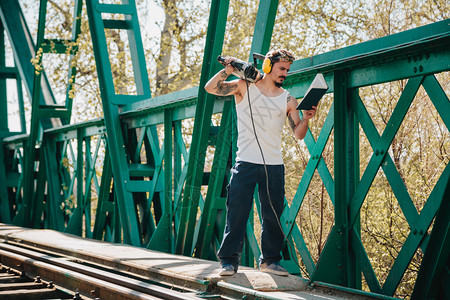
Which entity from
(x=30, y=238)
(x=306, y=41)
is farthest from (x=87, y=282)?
(x=306, y=41)

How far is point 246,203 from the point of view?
16.6 feet

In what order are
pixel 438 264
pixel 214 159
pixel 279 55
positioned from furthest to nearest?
pixel 214 159 → pixel 279 55 → pixel 438 264

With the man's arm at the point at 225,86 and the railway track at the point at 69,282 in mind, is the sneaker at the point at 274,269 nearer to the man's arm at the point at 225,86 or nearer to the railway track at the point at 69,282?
the railway track at the point at 69,282

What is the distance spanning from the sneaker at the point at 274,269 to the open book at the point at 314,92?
134 cm

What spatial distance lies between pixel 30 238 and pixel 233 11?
8.64 meters

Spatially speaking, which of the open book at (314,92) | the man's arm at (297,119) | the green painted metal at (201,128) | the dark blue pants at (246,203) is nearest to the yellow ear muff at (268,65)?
the man's arm at (297,119)

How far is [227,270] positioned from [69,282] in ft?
6.26

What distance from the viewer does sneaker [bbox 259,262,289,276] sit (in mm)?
5069

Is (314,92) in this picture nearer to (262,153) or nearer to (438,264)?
(262,153)

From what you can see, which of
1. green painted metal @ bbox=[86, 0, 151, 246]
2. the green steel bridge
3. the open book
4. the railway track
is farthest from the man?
green painted metal @ bbox=[86, 0, 151, 246]

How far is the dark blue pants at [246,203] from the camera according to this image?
5.02 meters

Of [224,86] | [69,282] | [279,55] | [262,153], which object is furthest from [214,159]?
[279,55]

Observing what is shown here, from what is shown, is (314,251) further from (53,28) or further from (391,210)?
(53,28)

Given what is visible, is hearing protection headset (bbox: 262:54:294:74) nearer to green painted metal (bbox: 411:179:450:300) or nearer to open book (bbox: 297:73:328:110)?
open book (bbox: 297:73:328:110)
